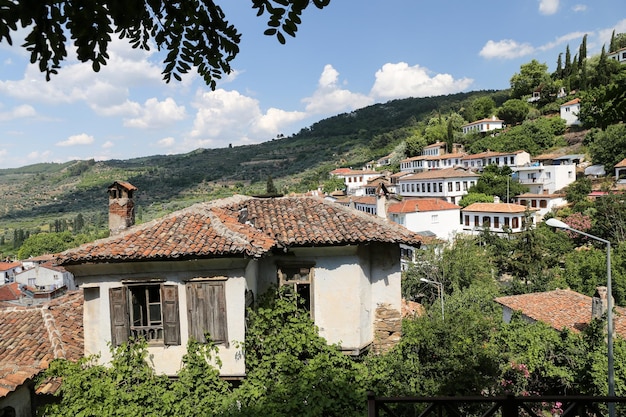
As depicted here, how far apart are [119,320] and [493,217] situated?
1942 inches

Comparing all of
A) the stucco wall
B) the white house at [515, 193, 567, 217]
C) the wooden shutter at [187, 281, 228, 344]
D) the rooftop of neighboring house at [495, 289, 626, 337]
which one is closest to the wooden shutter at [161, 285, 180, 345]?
the stucco wall

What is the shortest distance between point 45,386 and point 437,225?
1836 inches

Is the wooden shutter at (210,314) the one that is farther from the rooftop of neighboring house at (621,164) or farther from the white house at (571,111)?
the white house at (571,111)

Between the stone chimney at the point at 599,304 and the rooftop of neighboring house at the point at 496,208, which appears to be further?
the rooftop of neighboring house at the point at 496,208

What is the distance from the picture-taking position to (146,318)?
9.30 m

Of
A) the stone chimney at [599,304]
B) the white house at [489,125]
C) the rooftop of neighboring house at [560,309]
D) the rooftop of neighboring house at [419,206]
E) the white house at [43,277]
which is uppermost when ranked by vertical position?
the white house at [489,125]

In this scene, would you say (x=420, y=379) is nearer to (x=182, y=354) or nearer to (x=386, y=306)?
(x=386, y=306)

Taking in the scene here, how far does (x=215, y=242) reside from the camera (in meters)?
8.95

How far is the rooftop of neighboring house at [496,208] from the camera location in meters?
48.3

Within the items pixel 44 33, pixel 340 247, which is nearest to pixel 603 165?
pixel 340 247

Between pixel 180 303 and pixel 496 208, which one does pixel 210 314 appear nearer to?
pixel 180 303

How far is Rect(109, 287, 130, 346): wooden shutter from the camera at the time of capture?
9070mm

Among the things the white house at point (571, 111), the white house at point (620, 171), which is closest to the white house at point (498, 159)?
the white house at point (620, 171)

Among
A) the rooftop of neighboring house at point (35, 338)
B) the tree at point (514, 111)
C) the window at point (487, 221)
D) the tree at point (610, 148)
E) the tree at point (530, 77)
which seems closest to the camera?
the rooftop of neighboring house at point (35, 338)
